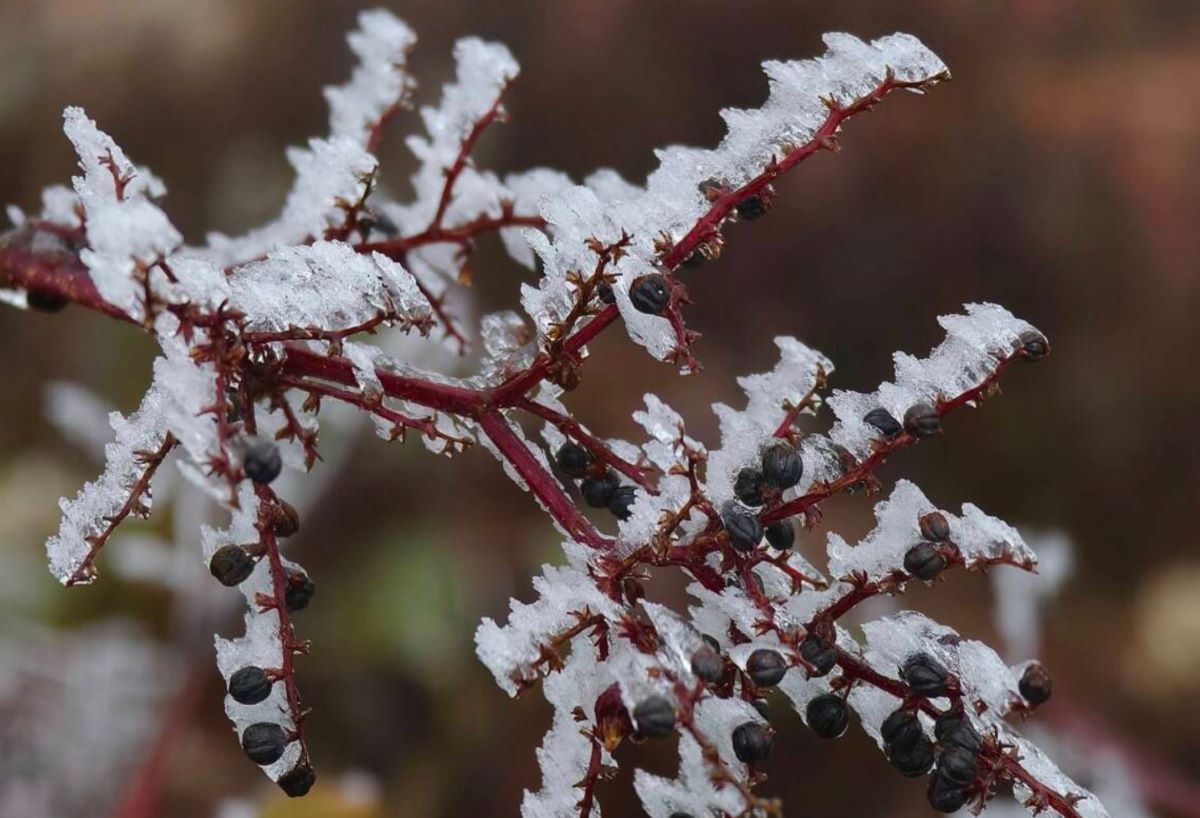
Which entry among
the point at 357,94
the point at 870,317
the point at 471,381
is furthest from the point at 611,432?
the point at 471,381

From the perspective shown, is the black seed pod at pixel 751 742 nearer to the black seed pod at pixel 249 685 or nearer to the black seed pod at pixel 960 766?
the black seed pod at pixel 960 766

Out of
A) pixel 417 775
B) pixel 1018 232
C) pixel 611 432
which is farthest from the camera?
pixel 1018 232

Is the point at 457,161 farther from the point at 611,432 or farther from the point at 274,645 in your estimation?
the point at 611,432

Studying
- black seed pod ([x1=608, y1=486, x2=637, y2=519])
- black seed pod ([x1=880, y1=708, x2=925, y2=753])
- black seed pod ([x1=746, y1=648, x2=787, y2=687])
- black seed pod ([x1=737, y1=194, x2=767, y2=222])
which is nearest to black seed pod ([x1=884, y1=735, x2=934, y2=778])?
black seed pod ([x1=880, y1=708, x2=925, y2=753])

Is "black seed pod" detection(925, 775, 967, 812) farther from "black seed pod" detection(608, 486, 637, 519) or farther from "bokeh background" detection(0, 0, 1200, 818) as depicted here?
"bokeh background" detection(0, 0, 1200, 818)

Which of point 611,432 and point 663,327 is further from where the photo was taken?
point 611,432

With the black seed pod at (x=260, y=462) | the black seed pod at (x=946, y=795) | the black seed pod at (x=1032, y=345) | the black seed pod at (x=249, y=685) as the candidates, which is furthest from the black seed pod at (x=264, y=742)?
the black seed pod at (x=1032, y=345)
